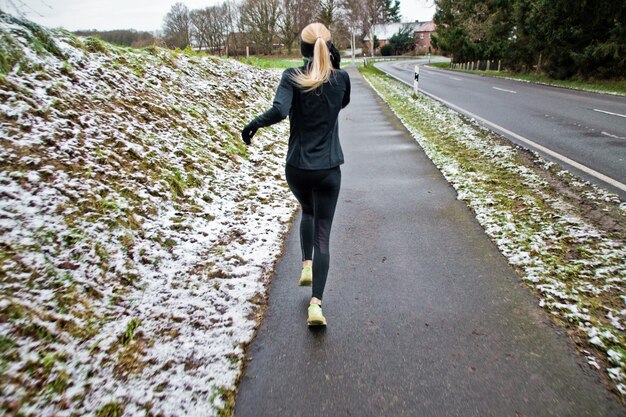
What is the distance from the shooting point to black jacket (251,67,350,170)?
2.69m

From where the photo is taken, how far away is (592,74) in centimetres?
2167

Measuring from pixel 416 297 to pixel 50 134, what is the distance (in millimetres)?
3900

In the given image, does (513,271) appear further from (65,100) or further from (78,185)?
(65,100)

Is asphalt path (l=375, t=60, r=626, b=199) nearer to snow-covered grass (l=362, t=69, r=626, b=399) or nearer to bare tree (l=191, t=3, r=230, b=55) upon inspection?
snow-covered grass (l=362, t=69, r=626, b=399)

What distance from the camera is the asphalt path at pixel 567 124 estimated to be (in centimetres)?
657

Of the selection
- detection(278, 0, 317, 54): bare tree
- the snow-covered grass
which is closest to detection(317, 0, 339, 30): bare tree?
detection(278, 0, 317, 54): bare tree

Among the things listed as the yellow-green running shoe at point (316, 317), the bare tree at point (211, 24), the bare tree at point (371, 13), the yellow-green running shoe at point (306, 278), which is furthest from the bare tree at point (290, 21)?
the yellow-green running shoe at point (316, 317)

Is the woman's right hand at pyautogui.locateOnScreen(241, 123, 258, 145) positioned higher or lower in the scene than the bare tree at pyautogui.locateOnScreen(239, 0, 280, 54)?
lower

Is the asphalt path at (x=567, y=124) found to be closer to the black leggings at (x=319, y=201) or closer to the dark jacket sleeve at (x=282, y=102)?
the black leggings at (x=319, y=201)

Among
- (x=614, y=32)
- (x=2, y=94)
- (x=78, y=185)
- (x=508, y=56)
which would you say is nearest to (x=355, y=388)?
(x=78, y=185)

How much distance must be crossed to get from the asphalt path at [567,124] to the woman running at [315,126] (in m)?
4.38

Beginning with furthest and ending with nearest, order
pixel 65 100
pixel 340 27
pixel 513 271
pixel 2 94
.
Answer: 1. pixel 340 27
2. pixel 65 100
3. pixel 2 94
4. pixel 513 271

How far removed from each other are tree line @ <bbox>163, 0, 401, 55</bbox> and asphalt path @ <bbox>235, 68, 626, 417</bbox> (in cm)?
4898

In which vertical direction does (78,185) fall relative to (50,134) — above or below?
below
